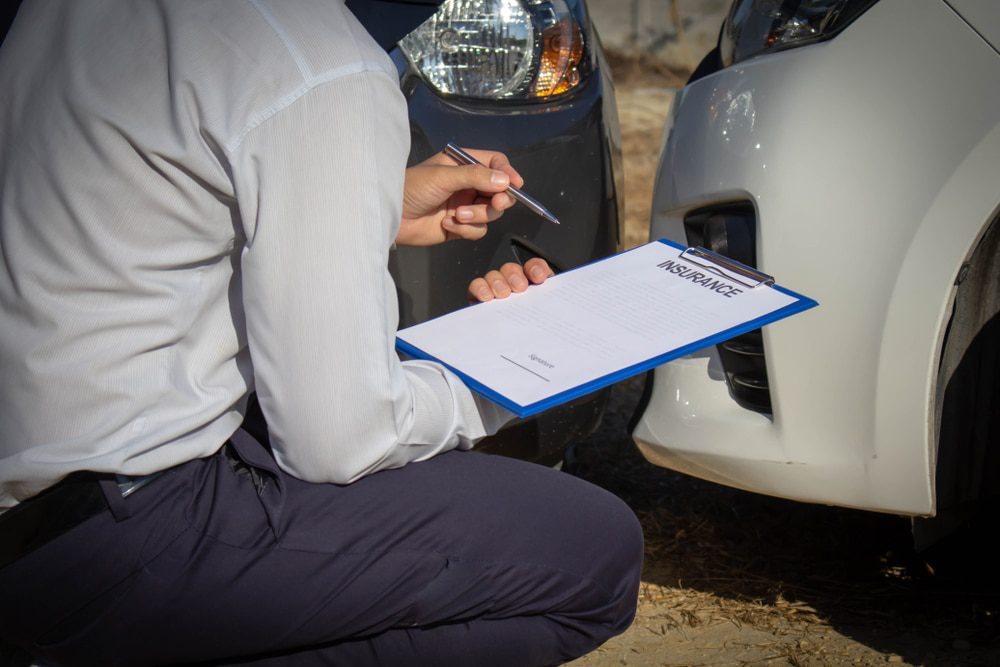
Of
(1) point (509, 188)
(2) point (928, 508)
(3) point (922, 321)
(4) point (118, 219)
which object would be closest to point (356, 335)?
(4) point (118, 219)

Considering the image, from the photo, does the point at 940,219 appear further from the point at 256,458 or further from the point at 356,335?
the point at 256,458

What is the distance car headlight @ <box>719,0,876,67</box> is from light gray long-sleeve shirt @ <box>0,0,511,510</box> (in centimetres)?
81

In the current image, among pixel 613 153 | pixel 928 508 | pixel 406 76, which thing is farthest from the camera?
pixel 613 153

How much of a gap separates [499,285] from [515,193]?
0.48 ft

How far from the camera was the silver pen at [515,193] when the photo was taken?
1.70 meters

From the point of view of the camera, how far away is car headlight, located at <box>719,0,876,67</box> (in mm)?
1832

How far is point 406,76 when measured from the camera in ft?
7.11

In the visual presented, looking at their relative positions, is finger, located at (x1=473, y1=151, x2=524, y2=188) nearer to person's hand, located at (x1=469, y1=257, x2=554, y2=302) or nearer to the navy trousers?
person's hand, located at (x1=469, y1=257, x2=554, y2=302)

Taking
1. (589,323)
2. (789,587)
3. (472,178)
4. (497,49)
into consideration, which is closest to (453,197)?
(472,178)

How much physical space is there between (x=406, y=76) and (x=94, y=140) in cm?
96

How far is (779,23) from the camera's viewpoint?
1.98 meters

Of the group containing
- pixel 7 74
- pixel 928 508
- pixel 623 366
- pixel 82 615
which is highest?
pixel 7 74

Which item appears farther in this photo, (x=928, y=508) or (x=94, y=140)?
(x=928, y=508)

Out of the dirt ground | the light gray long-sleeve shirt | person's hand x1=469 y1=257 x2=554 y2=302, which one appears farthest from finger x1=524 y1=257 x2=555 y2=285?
the dirt ground
